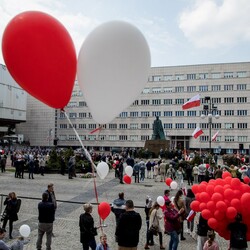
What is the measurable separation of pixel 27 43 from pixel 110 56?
55.4 inches

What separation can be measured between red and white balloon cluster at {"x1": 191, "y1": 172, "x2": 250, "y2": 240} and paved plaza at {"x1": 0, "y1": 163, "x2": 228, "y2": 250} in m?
2.54

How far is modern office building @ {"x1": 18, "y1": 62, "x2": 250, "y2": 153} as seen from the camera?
70.4 meters

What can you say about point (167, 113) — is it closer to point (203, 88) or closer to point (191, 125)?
point (191, 125)

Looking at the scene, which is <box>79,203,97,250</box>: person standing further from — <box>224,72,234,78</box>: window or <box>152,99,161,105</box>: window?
<box>152,99,161,105</box>: window

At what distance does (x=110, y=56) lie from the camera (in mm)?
5934

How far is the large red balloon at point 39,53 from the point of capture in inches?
220

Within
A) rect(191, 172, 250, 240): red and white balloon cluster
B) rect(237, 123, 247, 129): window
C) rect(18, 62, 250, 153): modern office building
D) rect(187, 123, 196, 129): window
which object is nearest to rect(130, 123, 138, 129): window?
rect(18, 62, 250, 153): modern office building

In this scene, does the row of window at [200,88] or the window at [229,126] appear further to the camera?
the row of window at [200,88]

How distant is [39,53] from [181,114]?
2759 inches

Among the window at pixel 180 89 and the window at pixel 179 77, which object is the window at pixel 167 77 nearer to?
the window at pixel 179 77

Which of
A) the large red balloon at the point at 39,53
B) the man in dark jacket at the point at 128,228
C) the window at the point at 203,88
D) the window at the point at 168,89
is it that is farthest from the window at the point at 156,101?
the large red balloon at the point at 39,53

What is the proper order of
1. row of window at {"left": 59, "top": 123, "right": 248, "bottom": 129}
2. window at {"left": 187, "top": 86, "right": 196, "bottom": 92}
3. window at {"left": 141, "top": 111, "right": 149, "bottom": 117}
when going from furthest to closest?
window at {"left": 141, "top": 111, "right": 149, "bottom": 117}
window at {"left": 187, "top": 86, "right": 196, "bottom": 92}
row of window at {"left": 59, "top": 123, "right": 248, "bottom": 129}

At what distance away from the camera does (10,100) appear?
68812 mm

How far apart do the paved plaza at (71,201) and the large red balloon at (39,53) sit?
4599 millimetres
